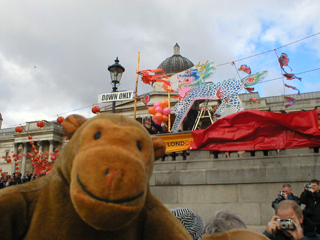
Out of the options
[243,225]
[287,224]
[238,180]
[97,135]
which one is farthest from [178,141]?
[97,135]

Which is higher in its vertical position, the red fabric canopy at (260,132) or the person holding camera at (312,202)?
the red fabric canopy at (260,132)

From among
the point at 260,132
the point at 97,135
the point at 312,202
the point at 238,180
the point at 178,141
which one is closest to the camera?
the point at 97,135

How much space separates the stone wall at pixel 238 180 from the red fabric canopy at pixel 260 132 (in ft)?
1.01

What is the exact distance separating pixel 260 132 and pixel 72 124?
315 inches

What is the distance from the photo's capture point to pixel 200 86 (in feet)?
45.9

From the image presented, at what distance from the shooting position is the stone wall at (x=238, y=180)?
25.0 feet

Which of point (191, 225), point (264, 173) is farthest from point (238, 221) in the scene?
point (264, 173)

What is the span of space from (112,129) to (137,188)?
42 centimetres

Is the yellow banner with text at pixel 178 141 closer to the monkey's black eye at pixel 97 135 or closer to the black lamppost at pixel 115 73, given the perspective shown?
the black lamppost at pixel 115 73

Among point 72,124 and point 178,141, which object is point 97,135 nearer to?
point 72,124

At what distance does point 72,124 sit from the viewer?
200 centimetres

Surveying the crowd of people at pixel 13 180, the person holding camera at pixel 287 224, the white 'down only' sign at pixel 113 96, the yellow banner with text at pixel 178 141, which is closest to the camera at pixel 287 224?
the person holding camera at pixel 287 224

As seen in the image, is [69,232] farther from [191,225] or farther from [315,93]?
[315,93]

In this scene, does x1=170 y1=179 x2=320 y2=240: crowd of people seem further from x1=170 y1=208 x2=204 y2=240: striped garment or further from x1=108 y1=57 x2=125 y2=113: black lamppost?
x1=108 y1=57 x2=125 y2=113: black lamppost
